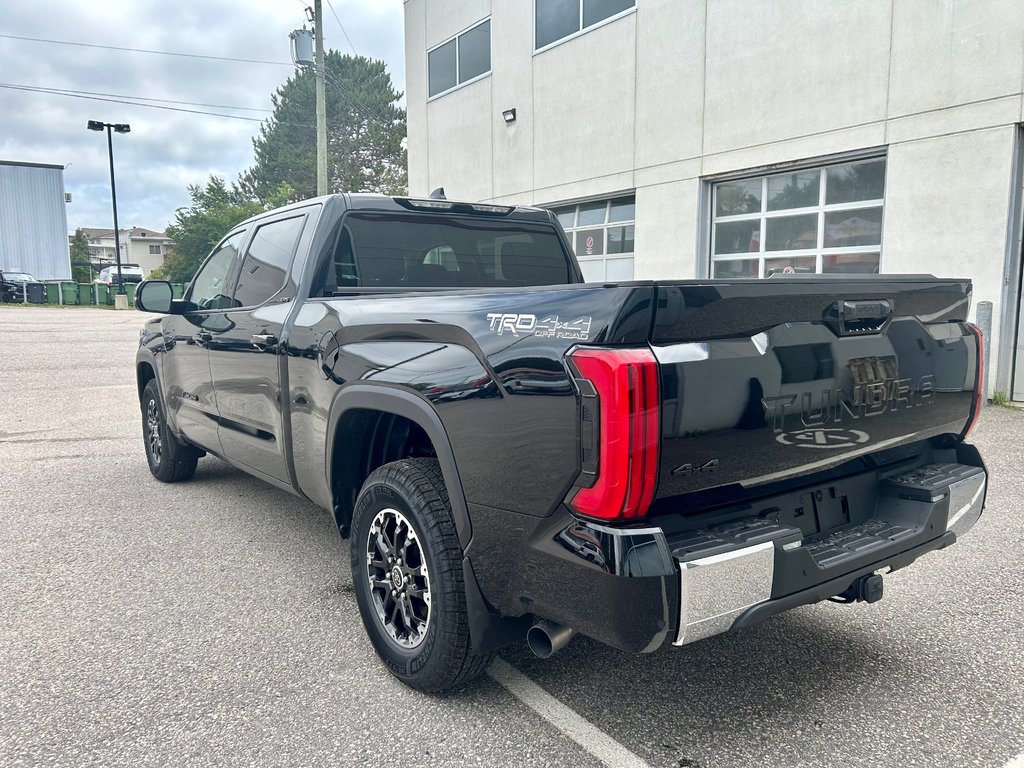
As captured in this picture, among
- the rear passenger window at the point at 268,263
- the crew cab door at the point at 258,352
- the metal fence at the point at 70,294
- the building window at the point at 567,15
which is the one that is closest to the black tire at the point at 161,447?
the crew cab door at the point at 258,352

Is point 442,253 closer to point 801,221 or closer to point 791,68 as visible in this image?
point 801,221

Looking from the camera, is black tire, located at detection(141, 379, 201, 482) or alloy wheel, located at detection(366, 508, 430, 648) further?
black tire, located at detection(141, 379, 201, 482)

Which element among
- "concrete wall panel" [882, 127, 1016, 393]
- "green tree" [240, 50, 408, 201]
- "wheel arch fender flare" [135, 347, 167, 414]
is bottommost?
"wheel arch fender flare" [135, 347, 167, 414]

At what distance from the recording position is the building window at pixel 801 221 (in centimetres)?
966

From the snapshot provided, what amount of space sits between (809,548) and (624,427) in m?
0.91

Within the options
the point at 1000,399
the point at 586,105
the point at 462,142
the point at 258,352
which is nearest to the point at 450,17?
the point at 462,142

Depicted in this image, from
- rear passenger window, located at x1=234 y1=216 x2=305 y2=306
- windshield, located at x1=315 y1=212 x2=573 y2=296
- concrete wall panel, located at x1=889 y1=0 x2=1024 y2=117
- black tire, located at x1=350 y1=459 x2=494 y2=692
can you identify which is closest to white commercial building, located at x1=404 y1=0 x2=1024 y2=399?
concrete wall panel, located at x1=889 y1=0 x2=1024 y2=117

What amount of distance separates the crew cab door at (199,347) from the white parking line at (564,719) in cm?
256

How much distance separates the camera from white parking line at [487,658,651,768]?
240 cm

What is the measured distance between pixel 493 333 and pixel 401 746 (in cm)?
137

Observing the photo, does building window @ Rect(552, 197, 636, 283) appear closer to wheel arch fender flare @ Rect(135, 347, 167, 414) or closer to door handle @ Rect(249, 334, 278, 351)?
wheel arch fender flare @ Rect(135, 347, 167, 414)

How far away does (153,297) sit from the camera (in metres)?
4.95

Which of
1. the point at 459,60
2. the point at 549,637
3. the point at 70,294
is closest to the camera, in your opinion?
the point at 549,637

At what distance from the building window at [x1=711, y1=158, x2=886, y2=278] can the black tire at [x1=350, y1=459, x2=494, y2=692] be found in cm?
717
